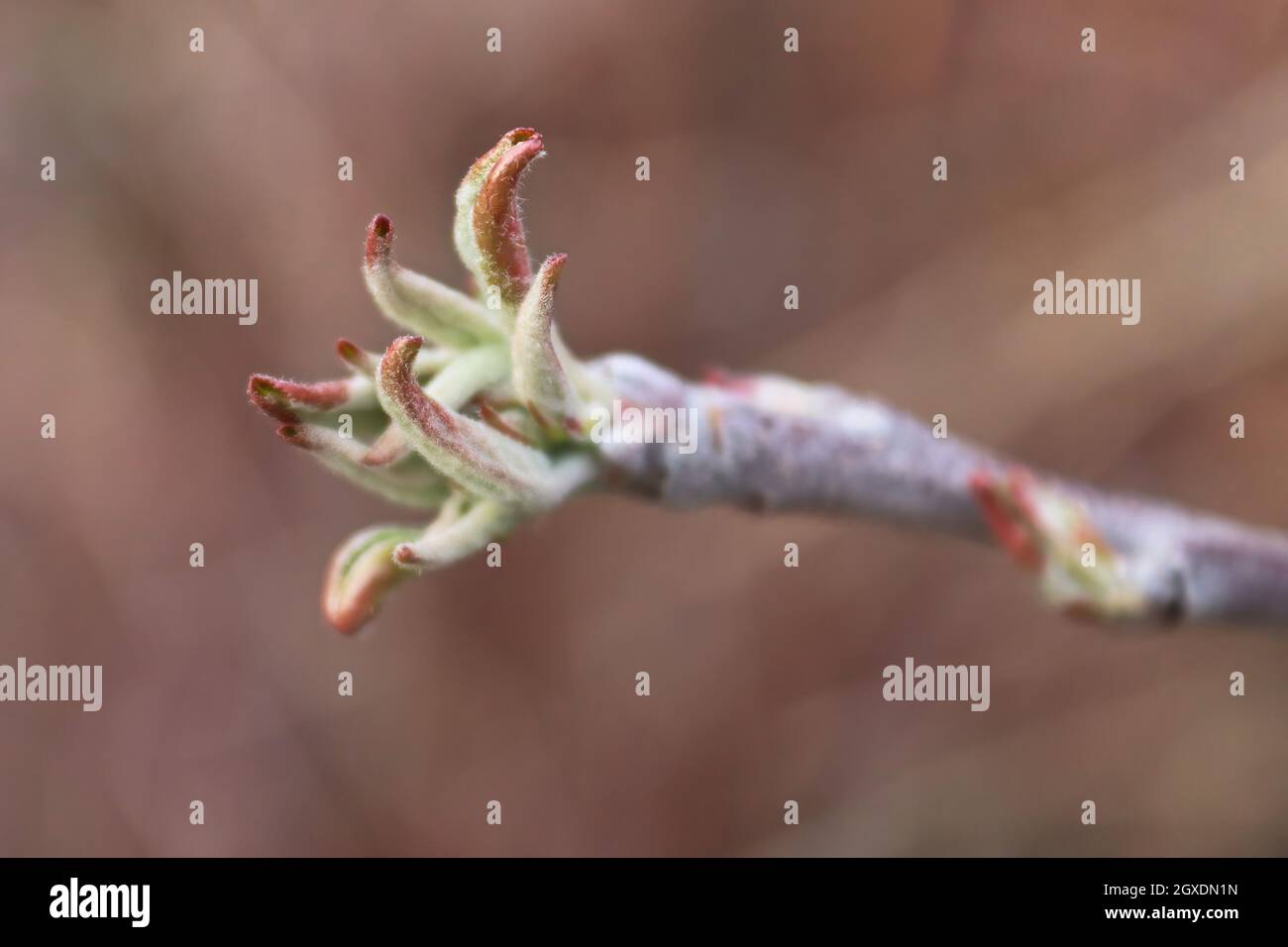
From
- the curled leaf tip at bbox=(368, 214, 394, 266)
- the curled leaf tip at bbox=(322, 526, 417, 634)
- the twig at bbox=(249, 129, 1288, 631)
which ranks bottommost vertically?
the curled leaf tip at bbox=(322, 526, 417, 634)

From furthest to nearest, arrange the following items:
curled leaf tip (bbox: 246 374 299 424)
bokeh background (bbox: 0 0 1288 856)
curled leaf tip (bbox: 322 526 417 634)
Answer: bokeh background (bbox: 0 0 1288 856) → curled leaf tip (bbox: 322 526 417 634) → curled leaf tip (bbox: 246 374 299 424)

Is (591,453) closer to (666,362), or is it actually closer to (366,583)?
(366,583)

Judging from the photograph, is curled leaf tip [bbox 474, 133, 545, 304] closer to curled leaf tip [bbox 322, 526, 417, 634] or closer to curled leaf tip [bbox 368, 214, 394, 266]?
curled leaf tip [bbox 368, 214, 394, 266]

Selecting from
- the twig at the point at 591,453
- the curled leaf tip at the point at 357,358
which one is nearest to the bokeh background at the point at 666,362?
the twig at the point at 591,453

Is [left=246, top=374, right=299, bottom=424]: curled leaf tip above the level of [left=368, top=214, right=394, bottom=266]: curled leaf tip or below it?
below

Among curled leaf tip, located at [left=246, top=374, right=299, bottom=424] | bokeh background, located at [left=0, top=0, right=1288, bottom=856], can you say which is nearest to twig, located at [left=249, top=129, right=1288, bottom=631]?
curled leaf tip, located at [left=246, top=374, right=299, bottom=424]

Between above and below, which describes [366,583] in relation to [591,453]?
below

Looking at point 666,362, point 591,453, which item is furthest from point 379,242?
point 666,362

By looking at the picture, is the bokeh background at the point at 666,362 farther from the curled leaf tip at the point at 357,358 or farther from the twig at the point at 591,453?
the curled leaf tip at the point at 357,358

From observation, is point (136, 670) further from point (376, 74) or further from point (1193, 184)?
point (1193, 184)

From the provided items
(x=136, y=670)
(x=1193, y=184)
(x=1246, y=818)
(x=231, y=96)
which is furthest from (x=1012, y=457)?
(x=136, y=670)
